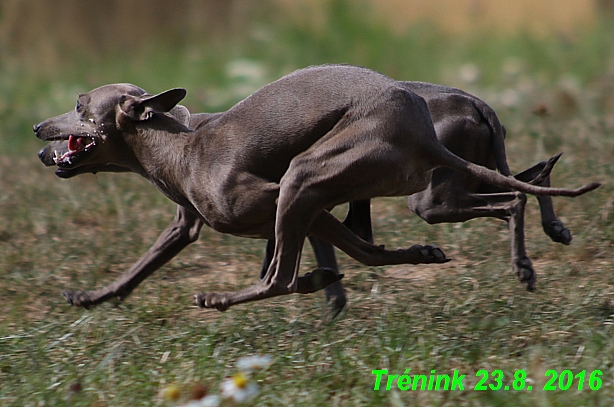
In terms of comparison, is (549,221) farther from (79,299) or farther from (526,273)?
(79,299)

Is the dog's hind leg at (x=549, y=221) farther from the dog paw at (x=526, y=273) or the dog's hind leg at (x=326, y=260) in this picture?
the dog's hind leg at (x=326, y=260)

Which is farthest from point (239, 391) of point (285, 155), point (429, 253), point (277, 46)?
point (277, 46)

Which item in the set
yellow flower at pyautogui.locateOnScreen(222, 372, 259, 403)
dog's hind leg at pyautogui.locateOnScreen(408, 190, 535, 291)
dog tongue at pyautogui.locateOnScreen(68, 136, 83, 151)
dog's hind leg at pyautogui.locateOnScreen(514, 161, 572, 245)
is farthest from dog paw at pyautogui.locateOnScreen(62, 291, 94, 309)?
dog's hind leg at pyautogui.locateOnScreen(514, 161, 572, 245)

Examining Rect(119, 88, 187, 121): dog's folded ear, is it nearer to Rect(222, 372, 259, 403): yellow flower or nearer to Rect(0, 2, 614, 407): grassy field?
Rect(0, 2, 614, 407): grassy field

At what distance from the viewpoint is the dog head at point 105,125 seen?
449 centimetres

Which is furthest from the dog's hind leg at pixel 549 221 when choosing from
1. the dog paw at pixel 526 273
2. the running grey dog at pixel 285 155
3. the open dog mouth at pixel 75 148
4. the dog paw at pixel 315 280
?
the open dog mouth at pixel 75 148

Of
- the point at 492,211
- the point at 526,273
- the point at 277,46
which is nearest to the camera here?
the point at 526,273

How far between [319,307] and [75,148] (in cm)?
150

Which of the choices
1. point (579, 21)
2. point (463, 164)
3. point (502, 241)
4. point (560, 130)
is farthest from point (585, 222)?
point (579, 21)

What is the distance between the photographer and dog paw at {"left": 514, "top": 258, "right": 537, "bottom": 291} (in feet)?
15.6

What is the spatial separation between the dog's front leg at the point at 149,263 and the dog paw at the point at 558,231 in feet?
6.52

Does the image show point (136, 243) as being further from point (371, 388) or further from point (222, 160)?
point (371, 388)

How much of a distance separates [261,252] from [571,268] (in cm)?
195

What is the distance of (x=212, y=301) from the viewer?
4.23 metres
